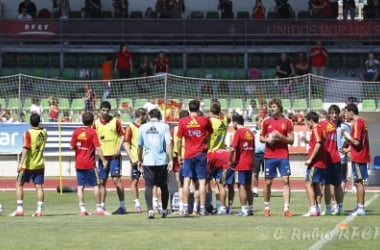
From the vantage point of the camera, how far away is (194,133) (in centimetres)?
2061

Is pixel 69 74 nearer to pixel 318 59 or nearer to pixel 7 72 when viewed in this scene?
pixel 7 72

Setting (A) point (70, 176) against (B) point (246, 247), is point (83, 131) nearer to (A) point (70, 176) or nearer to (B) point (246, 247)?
(B) point (246, 247)

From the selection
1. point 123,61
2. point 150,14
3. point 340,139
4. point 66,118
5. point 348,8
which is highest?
point 348,8

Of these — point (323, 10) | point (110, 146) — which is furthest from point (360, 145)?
point (323, 10)

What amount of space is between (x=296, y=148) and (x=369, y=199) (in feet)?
31.2

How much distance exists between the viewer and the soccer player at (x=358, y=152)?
20500 mm

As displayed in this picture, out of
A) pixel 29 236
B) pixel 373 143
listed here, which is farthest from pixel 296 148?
pixel 29 236

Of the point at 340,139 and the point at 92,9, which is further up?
the point at 92,9

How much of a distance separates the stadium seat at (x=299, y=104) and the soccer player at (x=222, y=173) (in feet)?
46.7

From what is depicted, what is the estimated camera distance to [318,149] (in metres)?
20.4

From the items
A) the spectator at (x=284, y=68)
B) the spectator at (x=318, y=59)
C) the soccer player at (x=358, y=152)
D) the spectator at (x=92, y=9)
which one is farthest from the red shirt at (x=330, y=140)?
the spectator at (x=92, y=9)

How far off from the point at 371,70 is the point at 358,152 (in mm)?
22878

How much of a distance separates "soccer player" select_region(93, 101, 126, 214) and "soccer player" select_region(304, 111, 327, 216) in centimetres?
351

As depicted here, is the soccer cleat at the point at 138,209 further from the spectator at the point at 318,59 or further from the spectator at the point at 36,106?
the spectator at the point at 318,59
